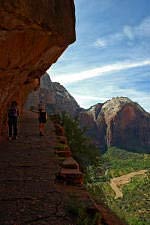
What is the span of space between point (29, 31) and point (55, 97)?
11418cm

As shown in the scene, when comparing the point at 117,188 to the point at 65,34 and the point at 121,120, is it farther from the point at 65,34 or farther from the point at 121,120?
the point at 65,34

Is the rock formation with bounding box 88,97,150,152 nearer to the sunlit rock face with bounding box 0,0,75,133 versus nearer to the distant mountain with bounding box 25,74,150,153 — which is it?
the distant mountain with bounding box 25,74,150,153

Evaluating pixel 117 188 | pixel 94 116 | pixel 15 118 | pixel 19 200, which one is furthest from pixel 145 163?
pixel 19 200

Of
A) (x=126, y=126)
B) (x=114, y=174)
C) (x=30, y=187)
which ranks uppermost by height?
(x=126, y=126)

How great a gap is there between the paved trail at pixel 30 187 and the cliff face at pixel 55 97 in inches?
3292

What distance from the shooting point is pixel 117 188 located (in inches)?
3494

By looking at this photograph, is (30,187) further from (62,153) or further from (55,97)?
(55,97)

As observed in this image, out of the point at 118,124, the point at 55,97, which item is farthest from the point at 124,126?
the point at 55,97

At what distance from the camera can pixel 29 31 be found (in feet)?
36.4

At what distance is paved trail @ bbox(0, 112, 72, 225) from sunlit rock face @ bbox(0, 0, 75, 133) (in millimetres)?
3065

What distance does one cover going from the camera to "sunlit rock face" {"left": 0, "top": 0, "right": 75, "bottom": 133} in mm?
9586

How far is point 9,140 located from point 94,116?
125 meters

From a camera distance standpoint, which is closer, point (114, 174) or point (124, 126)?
point (114, 174)

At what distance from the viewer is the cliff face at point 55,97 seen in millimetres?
107306
